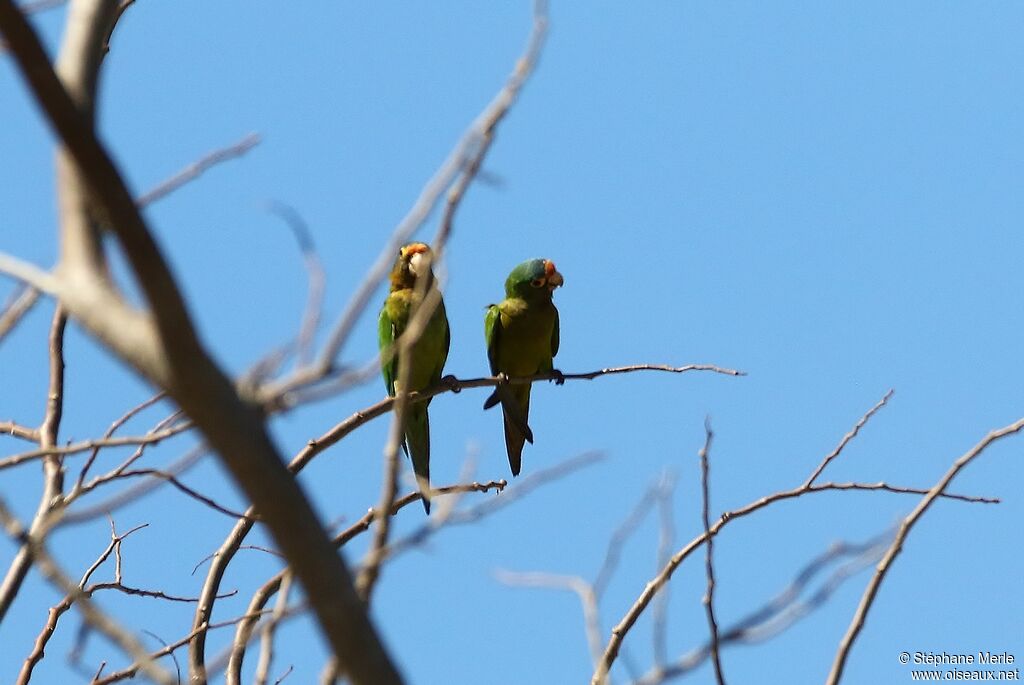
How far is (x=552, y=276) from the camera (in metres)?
6.66

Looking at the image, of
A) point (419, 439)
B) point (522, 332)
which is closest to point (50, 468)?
point (419, 439)

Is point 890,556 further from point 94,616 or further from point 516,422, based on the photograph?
point 516,422

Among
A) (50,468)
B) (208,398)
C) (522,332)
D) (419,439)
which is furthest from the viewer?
(522,332)

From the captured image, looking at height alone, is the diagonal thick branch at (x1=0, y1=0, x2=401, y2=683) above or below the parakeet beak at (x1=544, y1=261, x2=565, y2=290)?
below

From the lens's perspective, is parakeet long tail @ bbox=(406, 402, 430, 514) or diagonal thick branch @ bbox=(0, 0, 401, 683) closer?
diagonal thick branch @ bbox=(0, 0, 401, 683)

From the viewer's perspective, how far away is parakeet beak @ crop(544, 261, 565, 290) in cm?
666

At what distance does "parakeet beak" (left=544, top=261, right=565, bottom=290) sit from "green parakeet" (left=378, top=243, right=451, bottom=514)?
72 cm

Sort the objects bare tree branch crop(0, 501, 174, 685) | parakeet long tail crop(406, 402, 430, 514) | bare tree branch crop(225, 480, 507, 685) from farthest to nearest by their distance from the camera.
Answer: parakeet long tail crop(406, 402, 430, 514) → bare tree branch crop(225, 480, 507, 685) → bare tree branch crop(0, 501, 174, 685)

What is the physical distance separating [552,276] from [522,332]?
38 centimetres

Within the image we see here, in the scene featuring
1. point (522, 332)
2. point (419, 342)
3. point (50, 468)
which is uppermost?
point (522, 332)

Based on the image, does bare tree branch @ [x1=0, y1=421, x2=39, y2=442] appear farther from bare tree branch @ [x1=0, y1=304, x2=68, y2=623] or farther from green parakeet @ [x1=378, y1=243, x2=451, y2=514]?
green parakeet @ [x1=378, y1=243, x2=451, y2=514]

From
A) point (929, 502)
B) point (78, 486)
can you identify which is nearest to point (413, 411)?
point (78, 486)

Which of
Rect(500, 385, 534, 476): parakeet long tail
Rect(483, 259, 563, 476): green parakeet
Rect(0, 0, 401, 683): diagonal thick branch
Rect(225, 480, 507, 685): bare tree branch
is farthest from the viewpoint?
Rect(483, 259, 563, 476): green parakeet

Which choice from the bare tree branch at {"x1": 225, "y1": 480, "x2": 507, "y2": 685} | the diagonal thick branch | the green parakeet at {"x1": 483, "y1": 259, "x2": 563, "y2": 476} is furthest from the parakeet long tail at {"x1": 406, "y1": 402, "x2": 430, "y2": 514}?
the diagonal thick branch
